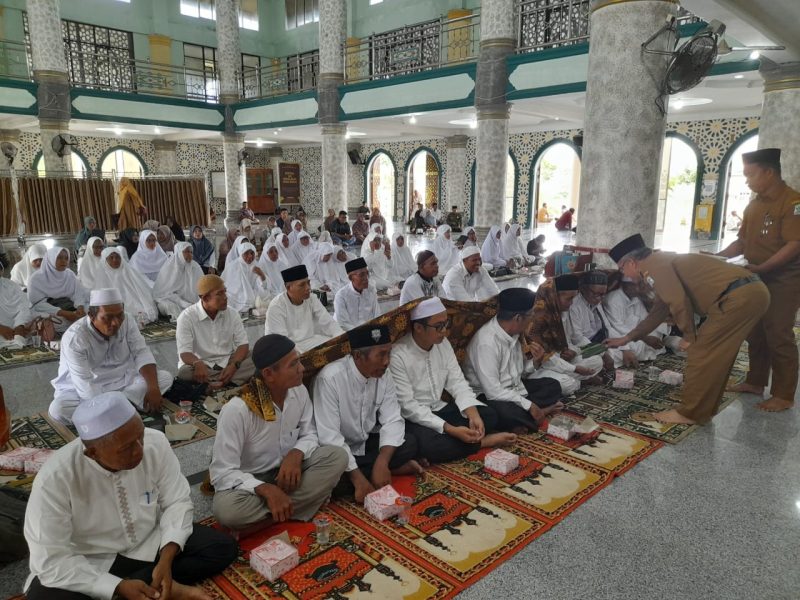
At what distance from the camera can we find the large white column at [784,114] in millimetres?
5992

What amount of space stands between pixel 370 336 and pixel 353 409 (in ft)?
1.30

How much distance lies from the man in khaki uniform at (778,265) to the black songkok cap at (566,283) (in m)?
1.07

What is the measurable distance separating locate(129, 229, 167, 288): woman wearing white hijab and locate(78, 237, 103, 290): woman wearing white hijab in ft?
3.05

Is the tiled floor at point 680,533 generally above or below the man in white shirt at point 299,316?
below

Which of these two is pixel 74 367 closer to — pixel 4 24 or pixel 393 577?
pixel 393 577

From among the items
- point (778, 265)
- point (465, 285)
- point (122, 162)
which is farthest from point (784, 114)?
point (122, 162)

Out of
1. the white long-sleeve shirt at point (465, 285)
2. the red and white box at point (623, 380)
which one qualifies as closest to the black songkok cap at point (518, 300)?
the red and white box at point (623, 380)

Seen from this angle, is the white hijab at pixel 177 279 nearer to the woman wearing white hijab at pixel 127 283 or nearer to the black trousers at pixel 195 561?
the woman wearing white hijab at pixel 127 283

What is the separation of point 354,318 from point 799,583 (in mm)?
3778

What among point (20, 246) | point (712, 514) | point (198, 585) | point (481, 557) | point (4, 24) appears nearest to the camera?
point (198, 585)

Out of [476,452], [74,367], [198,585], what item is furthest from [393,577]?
[74,367]

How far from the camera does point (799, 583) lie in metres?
2.08

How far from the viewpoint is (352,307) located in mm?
5289

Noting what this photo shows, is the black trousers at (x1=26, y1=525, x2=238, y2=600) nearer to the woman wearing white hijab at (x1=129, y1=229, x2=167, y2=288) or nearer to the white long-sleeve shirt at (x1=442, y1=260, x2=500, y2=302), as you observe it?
the white long-sleeve shirt at (x1=442, y1=260, x2=500, y2=302)
